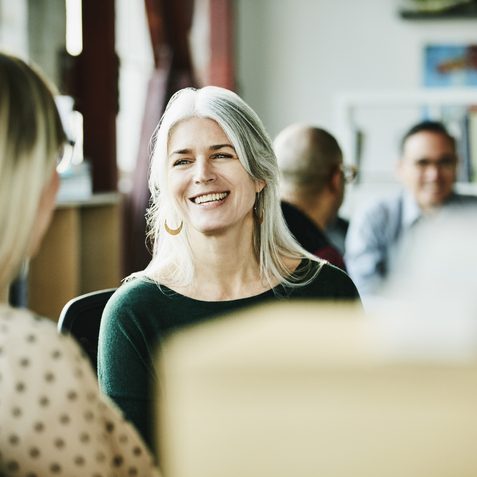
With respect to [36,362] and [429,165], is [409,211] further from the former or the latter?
[36,362]

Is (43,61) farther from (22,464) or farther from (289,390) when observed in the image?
(289,390)

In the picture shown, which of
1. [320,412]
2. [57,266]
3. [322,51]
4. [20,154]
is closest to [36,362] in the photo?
[20,154]

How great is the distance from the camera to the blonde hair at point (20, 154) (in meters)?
0.81

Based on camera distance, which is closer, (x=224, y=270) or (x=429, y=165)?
(x=224, y=270)

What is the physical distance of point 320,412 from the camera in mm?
481

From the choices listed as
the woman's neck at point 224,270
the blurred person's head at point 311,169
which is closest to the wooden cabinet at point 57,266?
the blurred person's head at point 311,169

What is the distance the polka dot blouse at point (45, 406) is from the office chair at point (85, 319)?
78cm

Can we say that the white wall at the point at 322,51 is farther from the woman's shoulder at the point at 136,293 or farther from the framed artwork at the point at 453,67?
the woman's shoulder at the point at 136,293

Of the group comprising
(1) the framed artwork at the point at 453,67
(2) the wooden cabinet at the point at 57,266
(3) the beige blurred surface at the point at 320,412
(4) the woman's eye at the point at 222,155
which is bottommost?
(2) the wooden cabinet at the point at 57,266

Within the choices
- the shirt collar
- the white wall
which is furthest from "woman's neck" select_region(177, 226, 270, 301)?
the white wall

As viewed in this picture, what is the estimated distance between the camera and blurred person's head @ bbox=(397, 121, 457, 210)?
3.11m

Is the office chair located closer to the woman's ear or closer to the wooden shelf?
the woman's ear

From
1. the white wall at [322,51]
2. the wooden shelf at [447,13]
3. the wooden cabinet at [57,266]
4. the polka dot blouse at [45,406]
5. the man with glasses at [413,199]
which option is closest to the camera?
the polka dot blouse at [45,406]

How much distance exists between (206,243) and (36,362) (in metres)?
0.88
